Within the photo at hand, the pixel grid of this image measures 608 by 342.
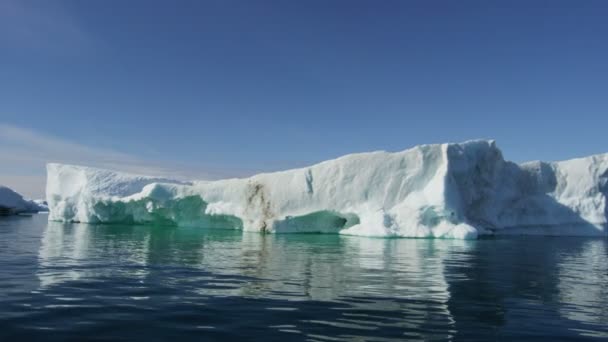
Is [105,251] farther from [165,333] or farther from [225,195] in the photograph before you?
[225,195]

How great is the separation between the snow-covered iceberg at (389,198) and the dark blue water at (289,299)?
1477 centimetres

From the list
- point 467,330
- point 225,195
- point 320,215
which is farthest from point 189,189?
point 467,330

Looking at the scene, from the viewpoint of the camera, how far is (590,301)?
9500mm

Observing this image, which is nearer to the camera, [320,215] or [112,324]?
[112,324]

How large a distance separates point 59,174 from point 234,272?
39117mm

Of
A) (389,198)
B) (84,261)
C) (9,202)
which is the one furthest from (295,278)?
(9,202)

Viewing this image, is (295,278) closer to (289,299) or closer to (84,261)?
(289,299)

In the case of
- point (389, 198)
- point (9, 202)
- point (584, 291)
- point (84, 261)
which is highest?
point (389, 198)

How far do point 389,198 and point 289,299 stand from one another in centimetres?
2331

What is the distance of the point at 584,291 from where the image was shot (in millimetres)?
10734

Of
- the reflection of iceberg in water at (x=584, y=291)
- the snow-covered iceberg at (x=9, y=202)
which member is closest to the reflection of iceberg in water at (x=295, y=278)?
the reflection of iceberg in water at (x=584, y=291)

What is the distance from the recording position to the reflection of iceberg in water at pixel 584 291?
797 centimetres

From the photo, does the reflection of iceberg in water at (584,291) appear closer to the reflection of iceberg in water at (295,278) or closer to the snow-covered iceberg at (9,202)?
the reflection of iceberg in water at (295,278)

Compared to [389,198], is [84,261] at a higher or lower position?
lower
